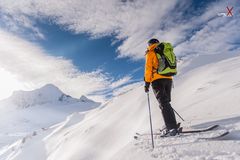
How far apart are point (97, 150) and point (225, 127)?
15.3 feet

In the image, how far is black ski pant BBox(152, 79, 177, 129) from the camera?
676 cm

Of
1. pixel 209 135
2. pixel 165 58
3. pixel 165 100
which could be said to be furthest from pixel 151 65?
pixel 209 135

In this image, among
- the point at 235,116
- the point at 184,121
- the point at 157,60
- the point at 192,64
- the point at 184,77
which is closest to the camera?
the point at 235,116

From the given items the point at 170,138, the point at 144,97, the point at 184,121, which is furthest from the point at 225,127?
the point at 144,97

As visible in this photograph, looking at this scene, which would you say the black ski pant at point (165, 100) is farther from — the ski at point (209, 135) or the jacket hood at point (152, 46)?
the jacket hood at point (152, 46)

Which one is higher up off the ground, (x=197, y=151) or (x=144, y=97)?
(x=144, y=97)

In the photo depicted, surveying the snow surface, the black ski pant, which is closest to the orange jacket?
the black ski pant

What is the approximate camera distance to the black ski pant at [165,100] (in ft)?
22.2

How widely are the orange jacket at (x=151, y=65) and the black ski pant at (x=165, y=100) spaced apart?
14 cm

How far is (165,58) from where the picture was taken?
693 cm

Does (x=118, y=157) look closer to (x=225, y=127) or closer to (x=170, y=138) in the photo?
(x=170, y=138)

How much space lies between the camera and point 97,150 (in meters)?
9.06

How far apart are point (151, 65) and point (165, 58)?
1.34ft

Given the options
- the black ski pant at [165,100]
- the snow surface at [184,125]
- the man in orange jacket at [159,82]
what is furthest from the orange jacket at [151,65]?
the snow surface at [184,125]
